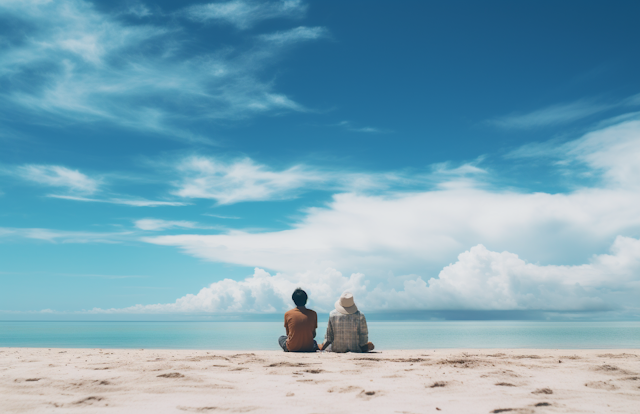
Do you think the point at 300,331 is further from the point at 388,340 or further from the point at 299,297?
the point at 388,340

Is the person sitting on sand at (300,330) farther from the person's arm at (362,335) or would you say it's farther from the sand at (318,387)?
the sand at (318,387)

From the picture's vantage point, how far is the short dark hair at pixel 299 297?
38.6ft

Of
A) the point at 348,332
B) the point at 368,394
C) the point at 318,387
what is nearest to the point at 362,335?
the point at 348,332

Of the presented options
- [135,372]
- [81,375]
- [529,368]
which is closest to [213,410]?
[135,372]

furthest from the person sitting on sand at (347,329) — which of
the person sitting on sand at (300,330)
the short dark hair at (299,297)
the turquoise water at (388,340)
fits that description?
the turquoise water at (388,340)

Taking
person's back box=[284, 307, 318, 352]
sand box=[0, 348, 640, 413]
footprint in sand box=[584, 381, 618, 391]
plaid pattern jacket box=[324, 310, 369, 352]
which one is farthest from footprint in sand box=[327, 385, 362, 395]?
plaid pattern jacket box=[324, 310, 369, 352]

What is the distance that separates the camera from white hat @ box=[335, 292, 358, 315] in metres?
11.6

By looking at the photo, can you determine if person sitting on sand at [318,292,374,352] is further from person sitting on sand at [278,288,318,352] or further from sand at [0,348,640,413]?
sand at [0,348,640,413]

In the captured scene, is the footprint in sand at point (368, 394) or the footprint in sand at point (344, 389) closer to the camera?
the footprint in sand at point (368, 394)

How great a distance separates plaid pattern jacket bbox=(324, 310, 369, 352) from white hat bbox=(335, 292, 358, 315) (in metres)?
0.10

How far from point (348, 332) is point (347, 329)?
85 mm

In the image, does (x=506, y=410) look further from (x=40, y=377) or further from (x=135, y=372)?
(x=40, y=377)

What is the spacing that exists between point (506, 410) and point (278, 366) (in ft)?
15.1

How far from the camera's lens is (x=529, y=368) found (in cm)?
805
